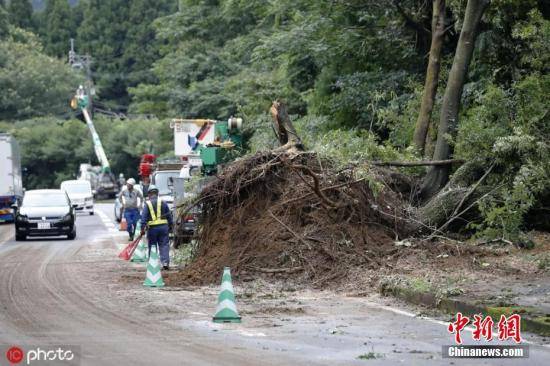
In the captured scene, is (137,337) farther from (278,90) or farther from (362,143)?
(278,90)

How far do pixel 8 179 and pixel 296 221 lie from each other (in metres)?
27.7

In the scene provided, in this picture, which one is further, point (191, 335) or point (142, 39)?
point (142, 39)

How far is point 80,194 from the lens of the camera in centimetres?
5047

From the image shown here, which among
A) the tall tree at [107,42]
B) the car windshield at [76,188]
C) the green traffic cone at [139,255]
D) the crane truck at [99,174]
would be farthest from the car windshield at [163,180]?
the tall tree at [107,42]

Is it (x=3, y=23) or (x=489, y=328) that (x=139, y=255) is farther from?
(x=3, y=23)

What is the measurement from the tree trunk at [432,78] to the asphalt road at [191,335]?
8.13m

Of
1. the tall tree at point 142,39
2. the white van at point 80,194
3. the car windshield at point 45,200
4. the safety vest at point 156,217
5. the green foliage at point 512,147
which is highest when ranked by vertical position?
the tall tree at point 142,39

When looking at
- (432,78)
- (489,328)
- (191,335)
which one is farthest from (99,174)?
(489,328)

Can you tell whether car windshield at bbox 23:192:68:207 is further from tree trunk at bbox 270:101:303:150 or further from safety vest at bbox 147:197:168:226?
tree trunk at bbox 270:101:303:150

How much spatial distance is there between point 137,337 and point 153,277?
5.33 metres

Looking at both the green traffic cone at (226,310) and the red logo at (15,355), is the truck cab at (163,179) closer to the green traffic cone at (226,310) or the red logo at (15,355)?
the green traffic cone at (226,310)

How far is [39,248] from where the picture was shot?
2723 cm

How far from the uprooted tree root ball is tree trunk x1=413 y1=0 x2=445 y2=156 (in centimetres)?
351

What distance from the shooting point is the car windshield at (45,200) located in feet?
104
